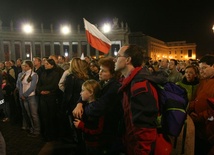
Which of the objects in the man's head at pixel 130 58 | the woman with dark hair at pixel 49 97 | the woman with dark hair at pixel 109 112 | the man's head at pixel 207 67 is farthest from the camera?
the woman with dark hair at pixel 49 97

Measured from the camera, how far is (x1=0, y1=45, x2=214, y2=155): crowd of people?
235cm

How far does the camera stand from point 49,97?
22.5 feet

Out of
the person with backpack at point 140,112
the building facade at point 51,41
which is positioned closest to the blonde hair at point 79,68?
the person with backpack at point 140,112

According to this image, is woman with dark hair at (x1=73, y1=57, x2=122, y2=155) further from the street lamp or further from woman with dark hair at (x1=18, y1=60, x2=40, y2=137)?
the street lamp

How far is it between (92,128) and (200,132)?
1.75 meters

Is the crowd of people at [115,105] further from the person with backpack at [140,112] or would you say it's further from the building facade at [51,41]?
the building facade at [51,41]

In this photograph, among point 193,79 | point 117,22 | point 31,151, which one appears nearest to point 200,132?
point 193,79

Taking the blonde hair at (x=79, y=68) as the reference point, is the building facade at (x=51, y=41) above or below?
above

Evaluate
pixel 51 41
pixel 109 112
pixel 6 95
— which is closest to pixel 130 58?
pixel 109 112

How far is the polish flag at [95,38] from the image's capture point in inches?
329

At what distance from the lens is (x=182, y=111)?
228 centimetres

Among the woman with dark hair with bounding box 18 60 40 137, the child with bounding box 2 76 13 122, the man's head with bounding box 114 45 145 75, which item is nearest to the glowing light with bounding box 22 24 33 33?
the child with bounding box 2 76 13 122

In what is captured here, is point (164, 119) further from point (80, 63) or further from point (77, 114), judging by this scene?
point (80, 63)

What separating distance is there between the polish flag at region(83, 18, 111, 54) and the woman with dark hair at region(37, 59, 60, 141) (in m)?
1.96
